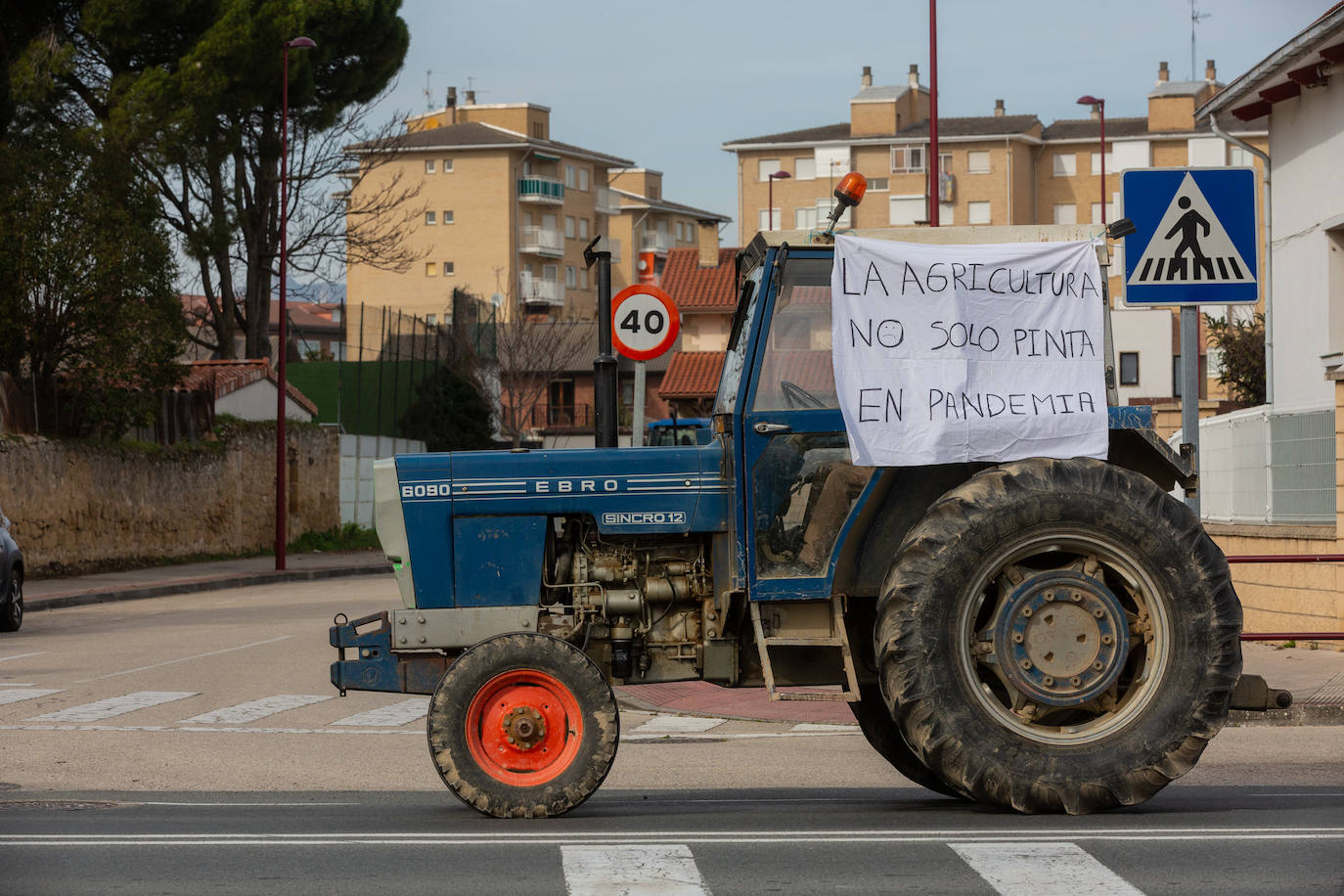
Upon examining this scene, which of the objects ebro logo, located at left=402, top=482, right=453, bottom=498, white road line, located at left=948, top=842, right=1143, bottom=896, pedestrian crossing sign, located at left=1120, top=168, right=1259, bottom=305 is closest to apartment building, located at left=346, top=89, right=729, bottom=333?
pedestrian crossing sign, located at left=1120, top=168, right=1259, bottom=305

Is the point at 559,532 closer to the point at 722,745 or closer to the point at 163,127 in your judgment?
the point at 722,745

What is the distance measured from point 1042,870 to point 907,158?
8993cm

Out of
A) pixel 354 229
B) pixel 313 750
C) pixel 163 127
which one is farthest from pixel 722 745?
pixel 354 229

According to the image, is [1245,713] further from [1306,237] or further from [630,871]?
[1306,237]

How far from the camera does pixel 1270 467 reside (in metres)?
17.7

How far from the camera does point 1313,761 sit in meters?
9.80

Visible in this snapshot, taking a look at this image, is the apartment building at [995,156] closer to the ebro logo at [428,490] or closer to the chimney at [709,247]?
the chimney at [709,247]

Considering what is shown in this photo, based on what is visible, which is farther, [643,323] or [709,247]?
[709,247]

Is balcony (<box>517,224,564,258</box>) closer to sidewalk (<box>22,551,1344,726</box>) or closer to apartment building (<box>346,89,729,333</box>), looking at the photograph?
apartment building (<box>346,89,729,333</box>)

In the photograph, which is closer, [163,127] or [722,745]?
[722,745]

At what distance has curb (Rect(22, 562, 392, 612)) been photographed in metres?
26.4

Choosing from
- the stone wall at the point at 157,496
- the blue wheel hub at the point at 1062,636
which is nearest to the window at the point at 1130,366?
the stone wall at the point at 157,496

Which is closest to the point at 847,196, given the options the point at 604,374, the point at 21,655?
the point at 604,374

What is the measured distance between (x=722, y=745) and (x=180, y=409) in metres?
28.4
